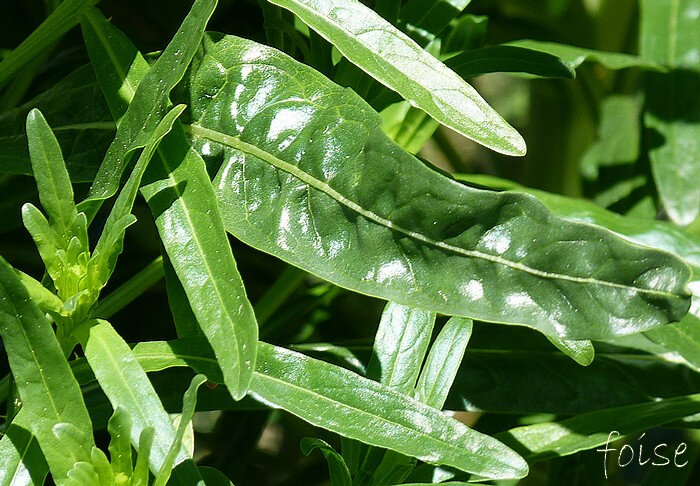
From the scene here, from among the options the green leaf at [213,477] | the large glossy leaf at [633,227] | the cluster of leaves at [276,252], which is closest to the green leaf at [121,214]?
the cluster of leaves at [276,252]

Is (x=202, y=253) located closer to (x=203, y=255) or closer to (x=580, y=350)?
(x=203, y=255)

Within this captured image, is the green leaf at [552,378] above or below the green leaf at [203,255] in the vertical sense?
below

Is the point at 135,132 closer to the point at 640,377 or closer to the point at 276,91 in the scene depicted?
the point at 276,91

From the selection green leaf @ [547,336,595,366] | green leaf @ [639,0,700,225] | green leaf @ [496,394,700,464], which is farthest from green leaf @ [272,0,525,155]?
green leaf @ [639,0,700,225]

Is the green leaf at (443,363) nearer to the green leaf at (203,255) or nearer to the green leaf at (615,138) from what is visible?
the green leaf at (203,255)

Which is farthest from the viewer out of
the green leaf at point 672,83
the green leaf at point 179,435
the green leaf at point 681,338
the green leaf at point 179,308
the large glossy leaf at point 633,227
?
the green leaf at point 672,83
